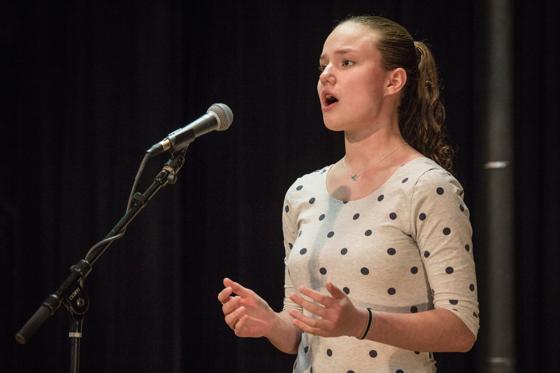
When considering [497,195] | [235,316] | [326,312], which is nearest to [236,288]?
[235,316]

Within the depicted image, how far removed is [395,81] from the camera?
1.80 meters

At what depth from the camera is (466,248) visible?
154 cm

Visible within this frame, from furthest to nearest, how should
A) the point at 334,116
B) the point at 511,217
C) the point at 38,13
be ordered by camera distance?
the point at 38,13
the point at 334,116
the point at 511,217

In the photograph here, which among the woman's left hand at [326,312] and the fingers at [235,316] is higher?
the woman's left hand at [326,312]

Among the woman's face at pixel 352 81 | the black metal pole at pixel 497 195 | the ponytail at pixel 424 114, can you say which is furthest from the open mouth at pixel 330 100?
the black metal pole at pixel 497 195

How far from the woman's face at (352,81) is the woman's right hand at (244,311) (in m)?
0.49

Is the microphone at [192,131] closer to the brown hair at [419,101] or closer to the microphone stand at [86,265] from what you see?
the microphone stand at [86,265]

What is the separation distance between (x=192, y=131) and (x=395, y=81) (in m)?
0.55

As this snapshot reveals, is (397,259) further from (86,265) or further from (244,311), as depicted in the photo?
(86,265)

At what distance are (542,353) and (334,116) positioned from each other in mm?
1308

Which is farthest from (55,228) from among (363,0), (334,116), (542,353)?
(542,353)

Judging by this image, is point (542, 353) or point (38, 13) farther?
point (38, 13)

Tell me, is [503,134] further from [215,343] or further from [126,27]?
[126,27]

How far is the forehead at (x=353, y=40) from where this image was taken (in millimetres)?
1771
